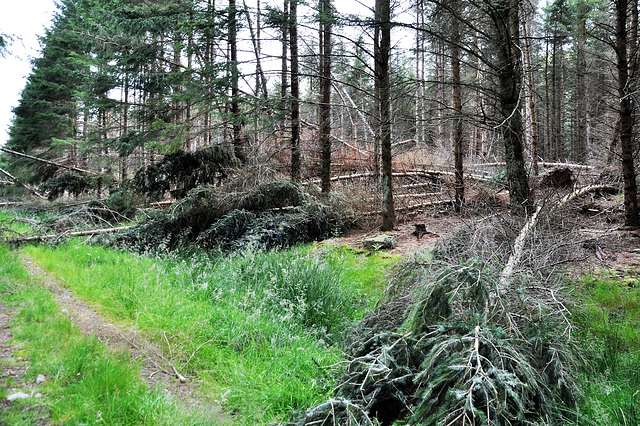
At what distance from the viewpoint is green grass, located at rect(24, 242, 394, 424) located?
3.11 metres

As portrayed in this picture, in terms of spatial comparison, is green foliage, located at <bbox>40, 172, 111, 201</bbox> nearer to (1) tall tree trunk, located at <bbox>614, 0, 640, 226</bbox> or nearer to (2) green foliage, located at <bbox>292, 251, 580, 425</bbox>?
(2) green foliage, located at <bbox>292, 251, 580, 425</bbox>

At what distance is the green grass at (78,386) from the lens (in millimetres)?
2361

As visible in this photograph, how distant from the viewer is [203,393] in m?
3.06

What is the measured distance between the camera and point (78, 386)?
8.58 feet

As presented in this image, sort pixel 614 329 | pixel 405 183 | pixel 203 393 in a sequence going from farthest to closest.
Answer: pixel 405 183
pixel 614 329
pixel 203 393

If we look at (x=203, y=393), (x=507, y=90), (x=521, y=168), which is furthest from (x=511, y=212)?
(x=203, y=393)

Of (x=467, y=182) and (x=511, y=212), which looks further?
(x=467, y=182)

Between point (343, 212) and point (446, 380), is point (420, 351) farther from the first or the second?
point (343, 212)

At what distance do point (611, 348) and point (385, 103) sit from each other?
5938mm

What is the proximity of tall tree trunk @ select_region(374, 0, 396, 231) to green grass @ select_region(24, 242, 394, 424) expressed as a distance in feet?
7.00

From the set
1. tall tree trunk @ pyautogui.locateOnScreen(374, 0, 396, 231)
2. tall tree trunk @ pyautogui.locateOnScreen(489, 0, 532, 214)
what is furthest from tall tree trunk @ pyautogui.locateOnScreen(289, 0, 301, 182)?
tall tree trunk @ pyautogui.locateOnScreen(489, 0, 532, 214)

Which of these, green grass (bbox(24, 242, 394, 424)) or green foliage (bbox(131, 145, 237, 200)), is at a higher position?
green foliage (bbox(131, 145, 237, 200))

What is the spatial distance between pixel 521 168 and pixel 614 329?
2.94 m

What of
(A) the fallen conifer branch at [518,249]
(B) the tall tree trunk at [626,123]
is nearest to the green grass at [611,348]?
(A) the fallen conifer branch at [518,249]
